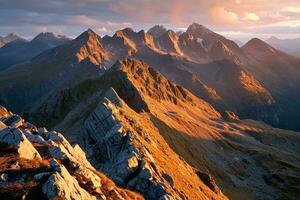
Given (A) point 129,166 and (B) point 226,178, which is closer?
(A) point 129,166

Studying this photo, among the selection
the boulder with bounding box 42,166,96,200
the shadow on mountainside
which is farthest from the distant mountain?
the boulder with bounding box 42,166,96,200

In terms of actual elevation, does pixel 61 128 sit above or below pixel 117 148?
below

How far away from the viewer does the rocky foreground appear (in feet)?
86.0

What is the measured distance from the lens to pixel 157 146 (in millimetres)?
87750

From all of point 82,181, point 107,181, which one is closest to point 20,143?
point 82,181

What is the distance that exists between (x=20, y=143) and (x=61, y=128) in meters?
102

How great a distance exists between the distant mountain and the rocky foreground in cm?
837

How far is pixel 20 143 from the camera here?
106ft

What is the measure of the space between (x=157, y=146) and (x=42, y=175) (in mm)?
60931

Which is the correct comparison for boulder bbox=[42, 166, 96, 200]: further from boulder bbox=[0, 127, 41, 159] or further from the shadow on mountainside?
the shadow on mountainside

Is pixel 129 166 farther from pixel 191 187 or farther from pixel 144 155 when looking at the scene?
pixel 191 187

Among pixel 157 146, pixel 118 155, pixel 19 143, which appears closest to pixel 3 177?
pixel 19 143

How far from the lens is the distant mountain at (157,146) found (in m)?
49.2

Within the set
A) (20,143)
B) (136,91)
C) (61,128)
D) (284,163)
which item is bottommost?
(284,163)
